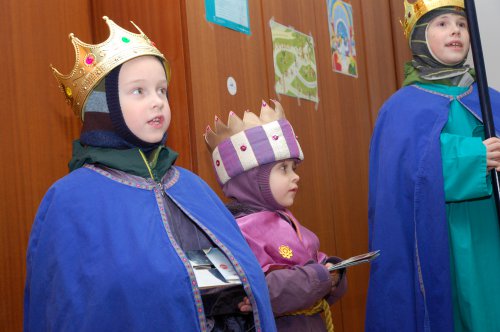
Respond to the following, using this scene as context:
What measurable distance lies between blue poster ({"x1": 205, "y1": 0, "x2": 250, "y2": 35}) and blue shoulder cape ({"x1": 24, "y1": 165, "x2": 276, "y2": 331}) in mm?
1300

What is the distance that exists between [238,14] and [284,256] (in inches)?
52.4

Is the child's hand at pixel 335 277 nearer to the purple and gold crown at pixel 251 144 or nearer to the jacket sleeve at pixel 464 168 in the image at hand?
the purple and gold crown at pixel 251 144

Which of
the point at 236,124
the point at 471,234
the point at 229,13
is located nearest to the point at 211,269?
the point at 236,124

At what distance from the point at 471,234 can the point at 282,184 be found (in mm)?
784

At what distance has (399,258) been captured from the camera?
2627 millimetres

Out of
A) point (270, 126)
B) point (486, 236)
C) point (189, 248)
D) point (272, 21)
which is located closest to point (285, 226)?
point (270, 126)

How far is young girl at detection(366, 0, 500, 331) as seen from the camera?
2.51 m

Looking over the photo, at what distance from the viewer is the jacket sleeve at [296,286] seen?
6.70ft

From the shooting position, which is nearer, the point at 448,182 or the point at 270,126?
the point at 270,126

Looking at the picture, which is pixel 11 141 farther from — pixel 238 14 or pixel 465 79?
pixel 465 79

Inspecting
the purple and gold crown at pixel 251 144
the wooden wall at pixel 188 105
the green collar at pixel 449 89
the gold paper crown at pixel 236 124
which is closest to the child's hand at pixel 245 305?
the purple and gold crown at pixel 251 144

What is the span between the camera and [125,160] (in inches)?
70.7

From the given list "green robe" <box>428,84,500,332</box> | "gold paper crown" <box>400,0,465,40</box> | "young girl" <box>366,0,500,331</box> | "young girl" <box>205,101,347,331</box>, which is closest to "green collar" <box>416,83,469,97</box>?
"young girl" <box>366,0,500,331</box>

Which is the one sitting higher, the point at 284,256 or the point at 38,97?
the point at 38,97
